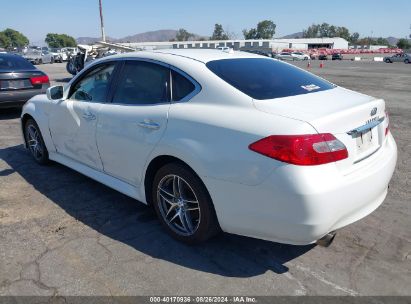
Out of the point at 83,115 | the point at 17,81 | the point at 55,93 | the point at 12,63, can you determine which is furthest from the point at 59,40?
the point at 83,115

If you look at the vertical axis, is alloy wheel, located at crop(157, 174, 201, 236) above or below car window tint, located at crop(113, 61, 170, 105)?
below

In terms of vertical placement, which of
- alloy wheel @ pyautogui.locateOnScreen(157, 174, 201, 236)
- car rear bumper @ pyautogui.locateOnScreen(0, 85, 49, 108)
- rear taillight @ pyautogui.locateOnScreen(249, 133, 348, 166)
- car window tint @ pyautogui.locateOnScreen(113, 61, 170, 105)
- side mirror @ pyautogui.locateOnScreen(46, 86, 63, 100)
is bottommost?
alloy wheel @ pyautogui.locateOnScreen(157, 174, 201, 236)

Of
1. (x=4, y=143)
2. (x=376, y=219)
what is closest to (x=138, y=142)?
(x=376, y=219)

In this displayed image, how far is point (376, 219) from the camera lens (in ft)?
12.4

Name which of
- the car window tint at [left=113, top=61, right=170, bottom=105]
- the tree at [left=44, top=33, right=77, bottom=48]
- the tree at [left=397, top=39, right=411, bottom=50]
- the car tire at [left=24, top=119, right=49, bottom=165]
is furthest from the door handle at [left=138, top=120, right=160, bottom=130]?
the tree at [left=44, top=33, right=77, bottom=48]

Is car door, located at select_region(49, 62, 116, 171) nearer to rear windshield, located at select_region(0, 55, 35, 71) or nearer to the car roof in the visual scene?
the car roof

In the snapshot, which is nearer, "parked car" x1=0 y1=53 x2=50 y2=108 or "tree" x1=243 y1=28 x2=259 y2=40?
"parked car" x1=0 y1=53 x2=50 y2=108

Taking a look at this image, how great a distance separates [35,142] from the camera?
5.44 meters

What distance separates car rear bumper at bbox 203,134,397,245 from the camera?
2.49 m

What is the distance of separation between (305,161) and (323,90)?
1.18 m

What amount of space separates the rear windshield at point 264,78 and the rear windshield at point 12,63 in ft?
22.9

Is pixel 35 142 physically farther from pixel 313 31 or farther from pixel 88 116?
pixel 313 31

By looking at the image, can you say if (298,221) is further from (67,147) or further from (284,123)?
(67,147)

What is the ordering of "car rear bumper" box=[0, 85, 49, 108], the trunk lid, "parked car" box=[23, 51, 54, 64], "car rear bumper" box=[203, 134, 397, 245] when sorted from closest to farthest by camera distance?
"car rear bumper" box=[203, 134, 397, 245], the trunk lid, "car rear bumper" box=[0, 85, 49, 108], "parked car" box=[23, 51, 54, 64]
